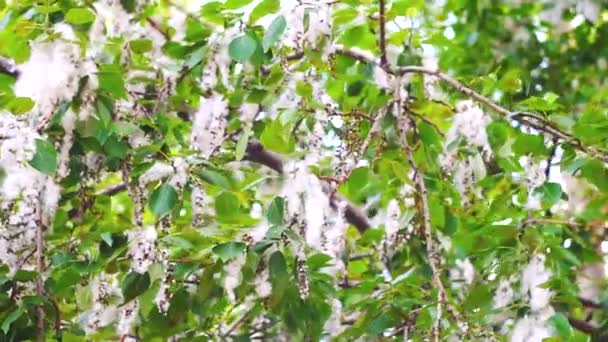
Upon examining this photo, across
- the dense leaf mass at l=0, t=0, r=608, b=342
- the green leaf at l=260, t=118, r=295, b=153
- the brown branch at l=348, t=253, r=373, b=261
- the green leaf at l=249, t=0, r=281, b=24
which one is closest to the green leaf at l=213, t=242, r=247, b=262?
the dense leaf mass at l=0, t=0, r=608, b=342

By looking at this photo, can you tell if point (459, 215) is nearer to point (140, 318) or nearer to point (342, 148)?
point (342, 148)

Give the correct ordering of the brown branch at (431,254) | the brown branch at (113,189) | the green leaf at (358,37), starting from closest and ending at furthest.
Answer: the brown branch at (431,254) → the green leaf at (358,37) → the brown branch at (113,189)

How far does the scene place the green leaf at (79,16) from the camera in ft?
4.64

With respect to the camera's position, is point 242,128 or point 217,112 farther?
point 242,128

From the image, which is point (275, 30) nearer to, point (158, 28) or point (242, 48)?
point (242, 48)

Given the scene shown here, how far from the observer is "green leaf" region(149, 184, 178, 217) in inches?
51.1

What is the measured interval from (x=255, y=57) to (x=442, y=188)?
1.51ft

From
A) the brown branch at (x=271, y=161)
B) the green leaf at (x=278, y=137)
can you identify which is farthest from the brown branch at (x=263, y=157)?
the green leaf at (x=278, y=137)

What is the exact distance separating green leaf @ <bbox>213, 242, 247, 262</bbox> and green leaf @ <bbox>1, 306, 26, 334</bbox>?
30 centimetres

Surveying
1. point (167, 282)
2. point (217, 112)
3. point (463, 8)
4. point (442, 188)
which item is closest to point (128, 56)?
point (217, 112)

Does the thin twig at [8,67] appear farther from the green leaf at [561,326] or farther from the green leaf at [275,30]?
the green leaf at [561,326]

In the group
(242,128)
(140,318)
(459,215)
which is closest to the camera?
(140,318)

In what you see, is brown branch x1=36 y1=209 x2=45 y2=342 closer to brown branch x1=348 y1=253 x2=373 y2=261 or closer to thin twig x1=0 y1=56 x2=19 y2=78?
thin twig x1=0 y1=56 x2=19 y2=78

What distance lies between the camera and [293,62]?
1.66 metres
